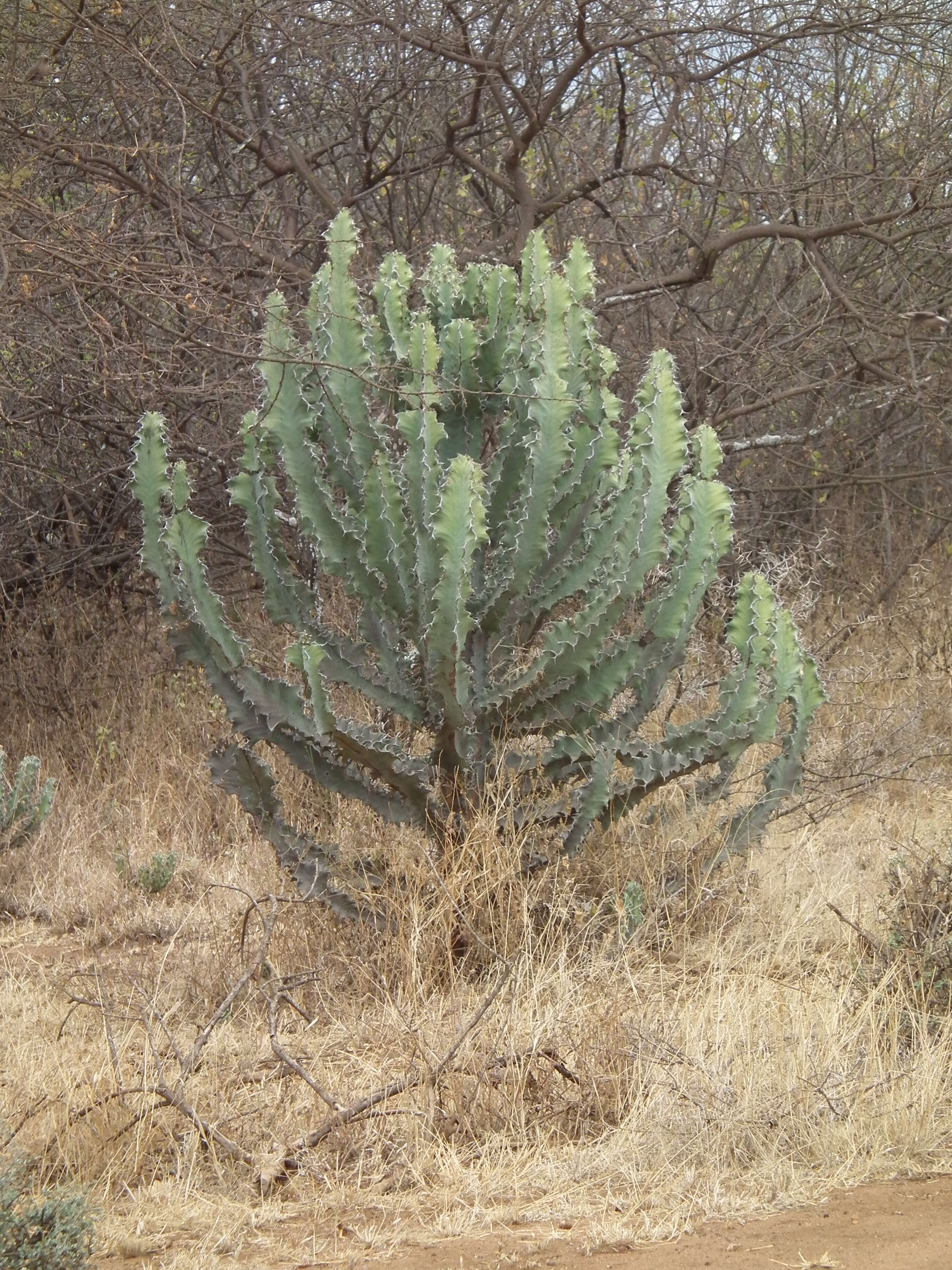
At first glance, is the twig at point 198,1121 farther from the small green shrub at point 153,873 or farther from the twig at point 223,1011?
the small green shrub at point 153,873

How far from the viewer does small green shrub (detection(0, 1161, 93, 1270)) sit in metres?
2.82

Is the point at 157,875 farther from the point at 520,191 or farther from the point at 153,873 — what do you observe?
the point at 520,191

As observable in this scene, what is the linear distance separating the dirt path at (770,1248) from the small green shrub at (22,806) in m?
3.75

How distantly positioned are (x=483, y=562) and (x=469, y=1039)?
1.78 meters

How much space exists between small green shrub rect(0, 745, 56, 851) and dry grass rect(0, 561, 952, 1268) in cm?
13

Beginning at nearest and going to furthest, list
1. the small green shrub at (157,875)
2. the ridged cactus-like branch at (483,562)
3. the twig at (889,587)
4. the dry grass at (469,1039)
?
the dry grass at (469,1039) → the ridged cactus-like branch at (483,562) → the small green shrub at (157,875) → the twig at (889,587)

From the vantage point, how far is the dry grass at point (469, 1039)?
3.38 metres

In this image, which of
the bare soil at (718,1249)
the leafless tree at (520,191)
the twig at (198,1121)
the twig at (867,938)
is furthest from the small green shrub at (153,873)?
the bare soil at (718,1249)

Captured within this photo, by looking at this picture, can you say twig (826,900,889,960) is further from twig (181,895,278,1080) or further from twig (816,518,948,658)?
twig (816,518,948,658)

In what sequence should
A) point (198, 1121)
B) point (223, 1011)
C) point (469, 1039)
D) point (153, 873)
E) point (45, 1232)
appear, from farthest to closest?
point (153, 873) → point (469, 1039) → point (223, 1011) → point (198, 1121) → point (45, 1232)

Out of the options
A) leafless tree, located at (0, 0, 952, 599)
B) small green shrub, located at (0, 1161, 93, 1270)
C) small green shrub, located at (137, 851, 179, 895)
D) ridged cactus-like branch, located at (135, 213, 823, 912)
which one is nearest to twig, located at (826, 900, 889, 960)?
ridged cactus-like branch, located at (135, 213, 823, 912)

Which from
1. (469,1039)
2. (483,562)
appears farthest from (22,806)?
(469,1039)

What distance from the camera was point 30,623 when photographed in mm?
8445

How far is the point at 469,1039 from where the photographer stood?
3.97 metres
